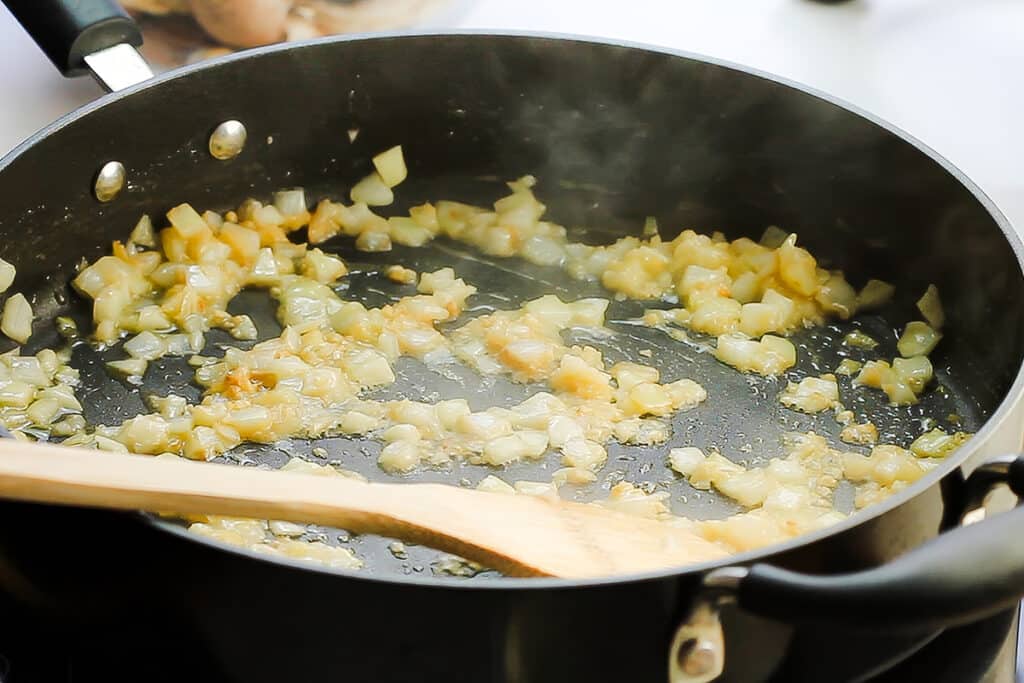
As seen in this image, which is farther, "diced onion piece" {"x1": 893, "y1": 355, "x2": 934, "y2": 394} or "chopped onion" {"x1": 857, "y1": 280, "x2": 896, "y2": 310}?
"chopped onion" {"x1": 857, "y1": 280, "x2": 896, "y2": 310}

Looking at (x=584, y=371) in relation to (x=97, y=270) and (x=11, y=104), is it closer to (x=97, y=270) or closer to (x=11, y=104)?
(x=97, y=270)

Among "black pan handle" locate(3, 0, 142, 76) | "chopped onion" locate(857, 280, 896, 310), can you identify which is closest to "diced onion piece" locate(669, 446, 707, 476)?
"chopped onion" locate(857, 280, 896, 310)

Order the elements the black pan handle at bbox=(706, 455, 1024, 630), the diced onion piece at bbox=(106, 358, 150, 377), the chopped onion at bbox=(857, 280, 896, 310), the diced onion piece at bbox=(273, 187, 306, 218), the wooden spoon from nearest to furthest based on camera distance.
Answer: the black pan handle at bbox=(706, 455, 1024, 630), the wooden spoon, the diced onion piece at bbox=(106, 358, 150, 377), the chopped onion at bbox=(857, 280, 896, 310), the diced onion piece at bbox=(273, 187, 306, 218)

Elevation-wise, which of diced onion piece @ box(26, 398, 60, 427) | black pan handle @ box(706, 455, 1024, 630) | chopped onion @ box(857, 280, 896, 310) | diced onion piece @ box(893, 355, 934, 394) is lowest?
diced onion piece @ box(893, 355, 934, 394)

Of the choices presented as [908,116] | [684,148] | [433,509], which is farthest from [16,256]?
[908,116]

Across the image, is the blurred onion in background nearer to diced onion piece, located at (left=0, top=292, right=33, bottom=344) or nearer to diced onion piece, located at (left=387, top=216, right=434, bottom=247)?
diced onion piece, located at (left=387, top=216, right=434, bottom=247)

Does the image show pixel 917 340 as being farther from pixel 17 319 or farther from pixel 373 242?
pixel 17 319

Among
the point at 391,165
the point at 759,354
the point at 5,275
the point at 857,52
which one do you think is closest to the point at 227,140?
the point at 391,165
